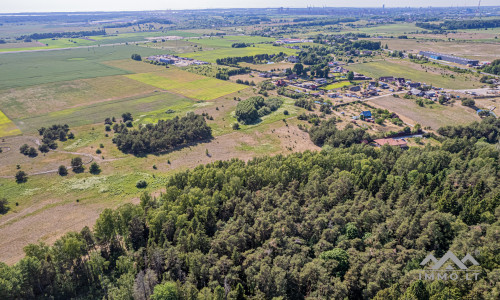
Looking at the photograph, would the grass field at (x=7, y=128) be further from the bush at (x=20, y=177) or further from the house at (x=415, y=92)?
the house at (x=415, y=92)

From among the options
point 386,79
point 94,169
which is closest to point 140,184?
point 94,169

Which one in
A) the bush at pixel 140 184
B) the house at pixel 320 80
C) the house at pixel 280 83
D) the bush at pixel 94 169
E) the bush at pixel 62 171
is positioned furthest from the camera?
the house at pixel 320 80

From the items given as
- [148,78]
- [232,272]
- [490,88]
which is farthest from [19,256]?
[490,88]

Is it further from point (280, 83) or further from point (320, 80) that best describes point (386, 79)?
point (280, 83)

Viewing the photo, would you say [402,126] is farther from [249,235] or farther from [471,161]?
[249,235]

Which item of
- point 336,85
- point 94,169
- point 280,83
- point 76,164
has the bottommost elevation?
point 94,169

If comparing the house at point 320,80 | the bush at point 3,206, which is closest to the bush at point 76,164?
the bush at point 3,206

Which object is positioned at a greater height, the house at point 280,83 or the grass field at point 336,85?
the house at point 280,83
